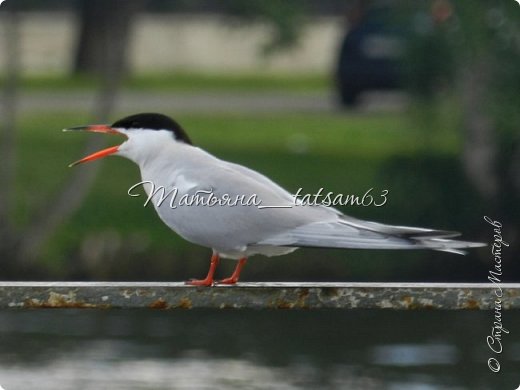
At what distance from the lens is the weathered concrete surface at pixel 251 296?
449cm

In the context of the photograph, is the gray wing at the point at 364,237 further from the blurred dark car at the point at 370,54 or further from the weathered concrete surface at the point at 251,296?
the blurred dark car at the point at 370,54

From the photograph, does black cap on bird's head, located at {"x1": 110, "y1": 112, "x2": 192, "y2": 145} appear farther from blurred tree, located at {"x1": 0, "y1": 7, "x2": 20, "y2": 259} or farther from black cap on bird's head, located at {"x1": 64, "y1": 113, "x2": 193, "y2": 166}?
blurred tree, located at {"x1": 0, "y1": 7, "x2": 20, "y2": 259}

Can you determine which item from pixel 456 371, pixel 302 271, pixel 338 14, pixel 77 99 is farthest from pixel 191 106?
pixel 456 371

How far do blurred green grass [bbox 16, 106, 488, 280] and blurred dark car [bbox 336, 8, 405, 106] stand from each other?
1.57ft

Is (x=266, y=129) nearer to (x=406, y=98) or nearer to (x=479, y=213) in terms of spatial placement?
(x=406, y=98)

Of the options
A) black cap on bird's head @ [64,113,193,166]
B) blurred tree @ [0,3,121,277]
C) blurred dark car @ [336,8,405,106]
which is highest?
black cap on bird's head @ [64,113,193,166]

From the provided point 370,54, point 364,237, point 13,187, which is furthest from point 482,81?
point 364,237

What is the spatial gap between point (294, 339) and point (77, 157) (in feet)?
12.5

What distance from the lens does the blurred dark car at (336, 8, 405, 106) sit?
16.2 meters

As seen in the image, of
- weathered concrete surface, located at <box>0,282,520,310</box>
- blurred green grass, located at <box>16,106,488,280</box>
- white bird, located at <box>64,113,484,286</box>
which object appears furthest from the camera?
blurred green grass, located at <box>16,106,488,280</box>

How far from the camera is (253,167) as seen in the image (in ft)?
50.1

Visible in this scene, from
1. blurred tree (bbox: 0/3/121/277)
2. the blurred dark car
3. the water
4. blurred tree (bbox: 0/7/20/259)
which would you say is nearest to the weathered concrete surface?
the water

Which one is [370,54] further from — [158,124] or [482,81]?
[158,124]

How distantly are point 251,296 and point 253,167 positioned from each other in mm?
10736
